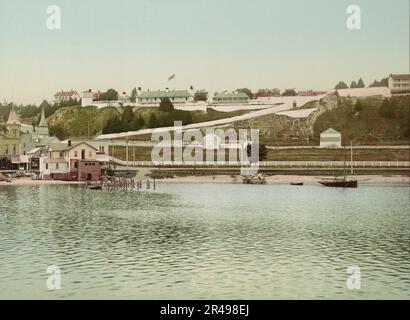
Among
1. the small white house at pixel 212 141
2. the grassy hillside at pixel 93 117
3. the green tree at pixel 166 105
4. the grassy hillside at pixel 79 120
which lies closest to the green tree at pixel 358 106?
the grassy hillside at pixel 93 117

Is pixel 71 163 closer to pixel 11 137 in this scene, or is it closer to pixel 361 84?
pixel 11 137

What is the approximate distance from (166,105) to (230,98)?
8.08 m

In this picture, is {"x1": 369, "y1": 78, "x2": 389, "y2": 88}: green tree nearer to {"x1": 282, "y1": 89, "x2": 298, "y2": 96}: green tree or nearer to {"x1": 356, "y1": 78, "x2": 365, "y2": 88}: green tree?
{"x1": 356, "y1": 78, "x2": 365, "y2": 88}: green tree

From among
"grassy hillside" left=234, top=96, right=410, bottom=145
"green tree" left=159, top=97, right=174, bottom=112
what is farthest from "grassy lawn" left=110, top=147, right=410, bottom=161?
"green tree" left=159, top=97, right=174, bottom=112

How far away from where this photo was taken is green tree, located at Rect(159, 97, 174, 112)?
58781 mm

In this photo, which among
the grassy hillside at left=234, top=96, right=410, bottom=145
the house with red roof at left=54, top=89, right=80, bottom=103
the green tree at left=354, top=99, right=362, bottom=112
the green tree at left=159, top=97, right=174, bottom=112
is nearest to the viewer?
the house with red roof at left=54, top=89, right=80, bottom=103

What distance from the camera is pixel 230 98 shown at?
54.8 meters

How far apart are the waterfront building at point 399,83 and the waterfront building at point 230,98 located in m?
13.0

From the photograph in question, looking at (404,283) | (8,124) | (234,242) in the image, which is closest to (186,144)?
(8,124)

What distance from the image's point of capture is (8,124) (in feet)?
146

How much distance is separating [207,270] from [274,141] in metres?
35.6

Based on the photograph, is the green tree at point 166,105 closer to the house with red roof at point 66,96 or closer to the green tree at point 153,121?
the green tree at point 153,121

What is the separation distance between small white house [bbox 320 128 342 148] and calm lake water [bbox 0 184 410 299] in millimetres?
14027
